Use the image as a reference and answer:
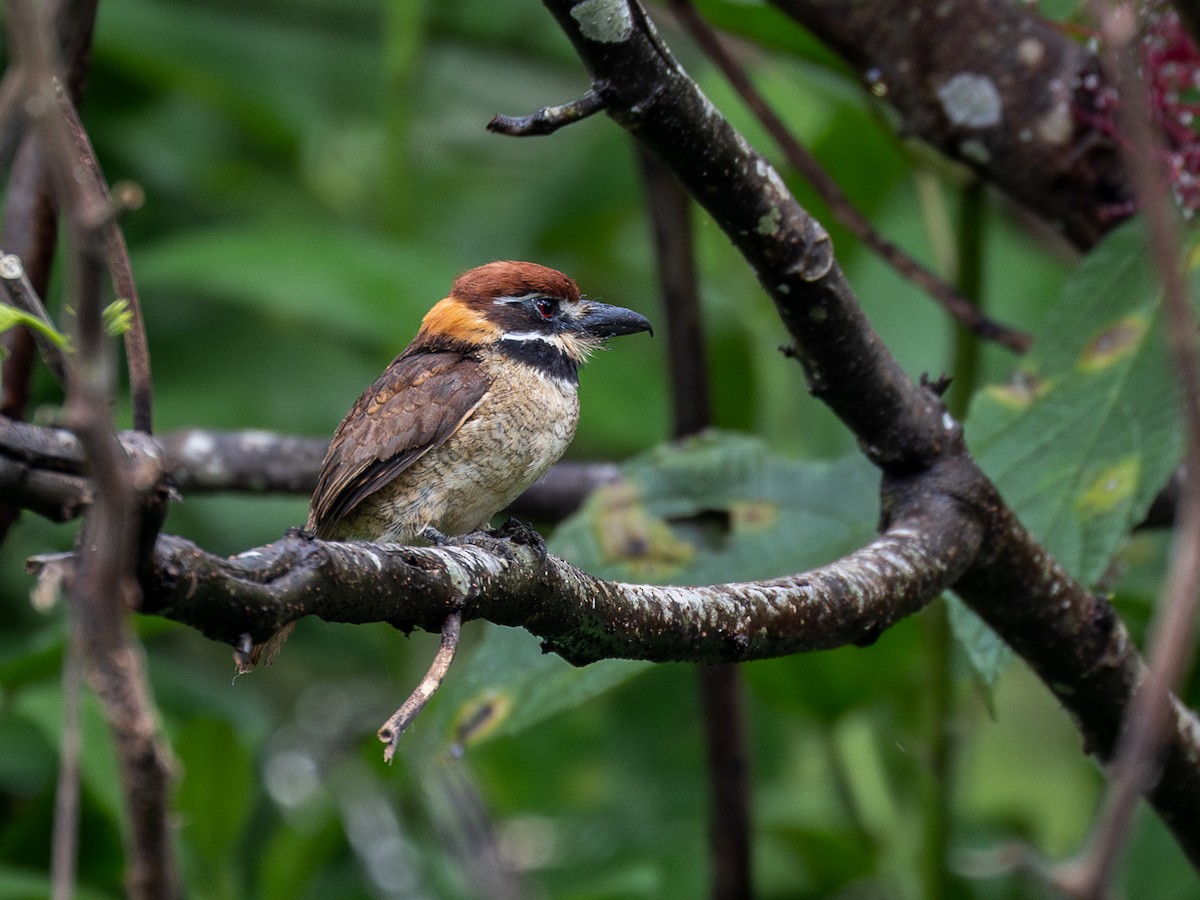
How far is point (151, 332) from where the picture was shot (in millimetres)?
5559

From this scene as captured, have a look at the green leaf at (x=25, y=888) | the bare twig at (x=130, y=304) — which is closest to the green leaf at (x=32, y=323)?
the bare twig at (x=130, y=304)

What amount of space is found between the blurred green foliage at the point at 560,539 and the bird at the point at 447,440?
25 centimetres

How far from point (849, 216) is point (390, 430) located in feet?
4.06

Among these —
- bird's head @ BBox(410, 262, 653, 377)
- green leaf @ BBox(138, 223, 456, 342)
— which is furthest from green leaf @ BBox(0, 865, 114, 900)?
green leaf @ BBox(138, 223, 456, 342)

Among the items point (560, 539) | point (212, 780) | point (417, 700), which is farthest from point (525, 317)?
point (417, 700)

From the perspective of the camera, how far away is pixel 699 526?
358cm

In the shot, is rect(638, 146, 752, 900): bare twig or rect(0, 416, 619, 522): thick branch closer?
rect(638, 146, 752, 900): bare twig

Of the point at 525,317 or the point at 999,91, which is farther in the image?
the point at 525,317

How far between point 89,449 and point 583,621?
1.21 m

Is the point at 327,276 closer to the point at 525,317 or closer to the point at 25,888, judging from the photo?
the point at 525,317

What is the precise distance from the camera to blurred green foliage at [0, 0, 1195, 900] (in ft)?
12.0

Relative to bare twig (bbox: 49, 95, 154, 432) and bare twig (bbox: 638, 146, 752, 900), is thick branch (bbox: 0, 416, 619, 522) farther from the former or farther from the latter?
bare twig (bbox: 49, 95, 154, 432)

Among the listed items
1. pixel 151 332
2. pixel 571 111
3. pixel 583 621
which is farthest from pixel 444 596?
pixel 151 332

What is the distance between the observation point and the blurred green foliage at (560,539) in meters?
3.67
